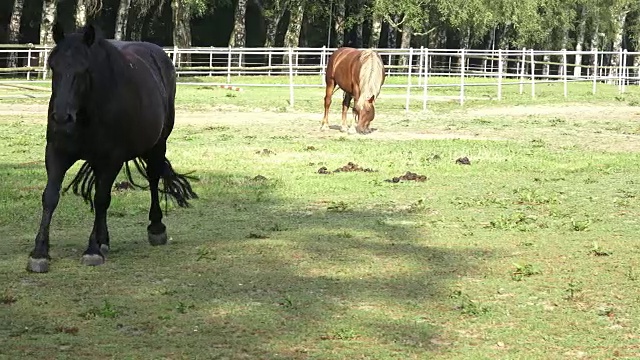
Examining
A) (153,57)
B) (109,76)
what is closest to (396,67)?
(153,57)

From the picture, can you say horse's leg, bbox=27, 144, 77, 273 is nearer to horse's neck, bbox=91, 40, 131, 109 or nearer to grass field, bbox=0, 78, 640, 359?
grass field, bbox=0, 78, 640, 359

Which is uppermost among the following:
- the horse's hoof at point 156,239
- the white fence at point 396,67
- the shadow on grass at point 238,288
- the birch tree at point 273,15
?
the birch tree at point 273,15

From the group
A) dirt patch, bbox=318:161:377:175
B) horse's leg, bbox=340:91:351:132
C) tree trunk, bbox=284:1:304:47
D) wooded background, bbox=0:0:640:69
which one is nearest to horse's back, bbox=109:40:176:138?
dirt patch, bbox=318:161:377:175

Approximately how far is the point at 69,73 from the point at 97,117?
50 cm

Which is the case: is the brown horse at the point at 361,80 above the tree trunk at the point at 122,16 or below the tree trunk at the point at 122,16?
below

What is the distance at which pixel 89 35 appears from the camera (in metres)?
8.03

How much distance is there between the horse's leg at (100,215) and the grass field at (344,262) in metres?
0.15

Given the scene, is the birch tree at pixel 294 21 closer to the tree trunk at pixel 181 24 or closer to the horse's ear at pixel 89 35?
the tree trunk at pixel 181 24

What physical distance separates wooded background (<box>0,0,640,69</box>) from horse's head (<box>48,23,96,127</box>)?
3236 cm

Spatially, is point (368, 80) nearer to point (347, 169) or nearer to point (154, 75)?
point (347, 169)

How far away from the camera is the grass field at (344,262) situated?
6.45m

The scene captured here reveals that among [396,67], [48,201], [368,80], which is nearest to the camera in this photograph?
[48,201]

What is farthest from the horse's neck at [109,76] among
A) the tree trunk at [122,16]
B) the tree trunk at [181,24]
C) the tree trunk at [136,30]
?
the tree trunk at [136,30]

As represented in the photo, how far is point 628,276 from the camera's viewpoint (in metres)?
8.30
